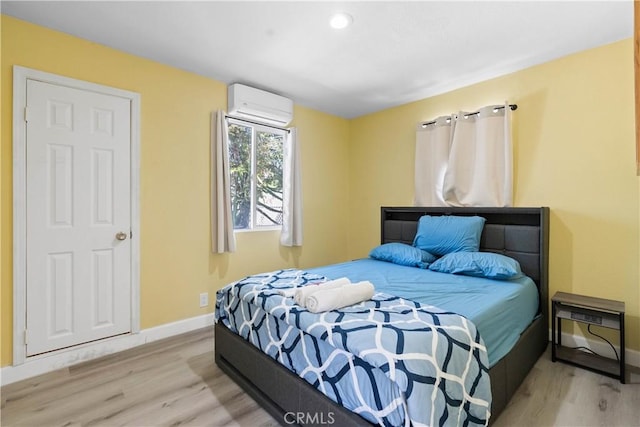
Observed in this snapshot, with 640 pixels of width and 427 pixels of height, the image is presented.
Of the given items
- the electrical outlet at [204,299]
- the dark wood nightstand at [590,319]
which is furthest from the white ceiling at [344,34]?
the electrical outlet at [204,299]

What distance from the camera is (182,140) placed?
2.92m

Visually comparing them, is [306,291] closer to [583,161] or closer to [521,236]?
[521,236]

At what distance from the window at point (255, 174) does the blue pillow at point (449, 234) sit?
1.75 metres

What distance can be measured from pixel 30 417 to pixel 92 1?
2.58 meters

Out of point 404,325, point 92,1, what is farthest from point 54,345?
point 404,325

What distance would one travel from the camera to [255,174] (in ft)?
11.6

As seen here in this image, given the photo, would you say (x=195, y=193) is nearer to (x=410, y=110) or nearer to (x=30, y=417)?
(x=30, y=417)

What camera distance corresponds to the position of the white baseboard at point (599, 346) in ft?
7.55

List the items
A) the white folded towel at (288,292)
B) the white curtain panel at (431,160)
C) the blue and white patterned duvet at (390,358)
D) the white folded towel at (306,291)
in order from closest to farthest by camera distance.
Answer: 1. the blue and white patterned duvet at (390,358)
2. the white folded towel at (306,291)
3. the white folded towel at (288,292)
4. the white curtain panel at (431,160)

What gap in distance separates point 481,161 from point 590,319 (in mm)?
1579

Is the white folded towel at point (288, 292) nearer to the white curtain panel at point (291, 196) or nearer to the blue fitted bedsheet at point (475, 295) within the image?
the blue fitted bedsheet at point (475, 295)

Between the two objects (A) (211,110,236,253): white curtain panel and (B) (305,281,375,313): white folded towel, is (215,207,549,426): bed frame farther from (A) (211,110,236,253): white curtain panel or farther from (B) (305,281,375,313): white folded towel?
(A) (211,110,236,253): white curtain panel

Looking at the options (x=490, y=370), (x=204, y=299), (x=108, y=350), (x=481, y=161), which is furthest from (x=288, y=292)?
(x=481, y=161)

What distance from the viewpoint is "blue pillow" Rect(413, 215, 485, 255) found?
281 centimetres
